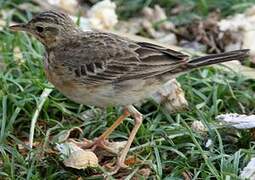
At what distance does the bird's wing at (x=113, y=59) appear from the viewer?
6188mm

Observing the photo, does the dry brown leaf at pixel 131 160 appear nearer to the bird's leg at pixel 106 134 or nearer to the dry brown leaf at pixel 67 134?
the bird's leg at pixel 106 134

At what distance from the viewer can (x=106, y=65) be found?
6.26 meters

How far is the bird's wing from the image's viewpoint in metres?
6.19

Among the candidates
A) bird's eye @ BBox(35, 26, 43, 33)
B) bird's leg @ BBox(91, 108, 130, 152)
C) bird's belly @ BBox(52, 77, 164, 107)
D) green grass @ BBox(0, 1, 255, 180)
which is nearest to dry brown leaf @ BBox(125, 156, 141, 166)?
green grass @ BBox(0, 1, 255, 180)

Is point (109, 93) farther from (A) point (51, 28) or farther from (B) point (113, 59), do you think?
(A) point (51, 28)

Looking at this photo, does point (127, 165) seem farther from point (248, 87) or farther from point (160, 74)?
point (248, 87)

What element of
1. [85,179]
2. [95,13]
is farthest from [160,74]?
[95,13]

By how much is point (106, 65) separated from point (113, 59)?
0.08 m

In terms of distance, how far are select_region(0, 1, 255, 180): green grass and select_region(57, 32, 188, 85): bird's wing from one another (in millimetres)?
582

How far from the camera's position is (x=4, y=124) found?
6.54m

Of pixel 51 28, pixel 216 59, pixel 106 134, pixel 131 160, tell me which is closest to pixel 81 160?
pixel 131 160

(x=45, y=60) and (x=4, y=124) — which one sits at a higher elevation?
(x=45, y=60)

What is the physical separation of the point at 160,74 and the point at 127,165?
2.36 ft

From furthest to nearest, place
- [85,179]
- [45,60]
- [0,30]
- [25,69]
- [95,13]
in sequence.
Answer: [95,13]
[0,30]
[25,69]
[45,60]
[85,179]
